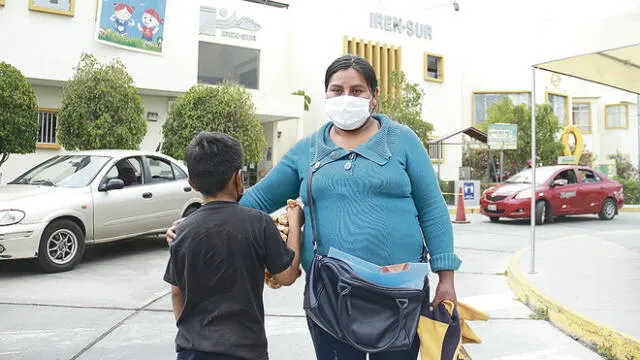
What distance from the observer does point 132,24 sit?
2008 centimetres

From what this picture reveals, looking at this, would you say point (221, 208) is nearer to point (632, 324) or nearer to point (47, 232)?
point (632, 324)

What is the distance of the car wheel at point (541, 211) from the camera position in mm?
13711

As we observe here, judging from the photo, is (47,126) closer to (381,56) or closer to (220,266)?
(381,56)

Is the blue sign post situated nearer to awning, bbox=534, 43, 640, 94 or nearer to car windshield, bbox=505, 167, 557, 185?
car windshield, bbox=505, 167, 557, 185

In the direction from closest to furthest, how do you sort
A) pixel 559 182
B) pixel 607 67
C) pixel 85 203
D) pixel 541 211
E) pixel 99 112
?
pixel 607 67 < pixel 85 203 < pixel 541 211 < pixel 559 182 < pixel 99 112

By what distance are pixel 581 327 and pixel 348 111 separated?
3.39 meters

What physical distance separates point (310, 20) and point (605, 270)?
2124 centimetres

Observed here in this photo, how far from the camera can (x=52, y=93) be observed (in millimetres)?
19672

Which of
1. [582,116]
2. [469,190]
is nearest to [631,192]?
[469,190]

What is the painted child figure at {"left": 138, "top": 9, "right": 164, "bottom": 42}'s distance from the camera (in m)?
20.4

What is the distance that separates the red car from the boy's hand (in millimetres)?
12313

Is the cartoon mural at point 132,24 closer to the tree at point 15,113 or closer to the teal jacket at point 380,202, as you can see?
the tree at point 15,113

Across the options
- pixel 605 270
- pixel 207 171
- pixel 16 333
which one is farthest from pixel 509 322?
pixel 16 333

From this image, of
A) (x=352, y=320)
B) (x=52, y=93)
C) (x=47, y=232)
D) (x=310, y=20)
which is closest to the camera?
(x=352, y=320)
